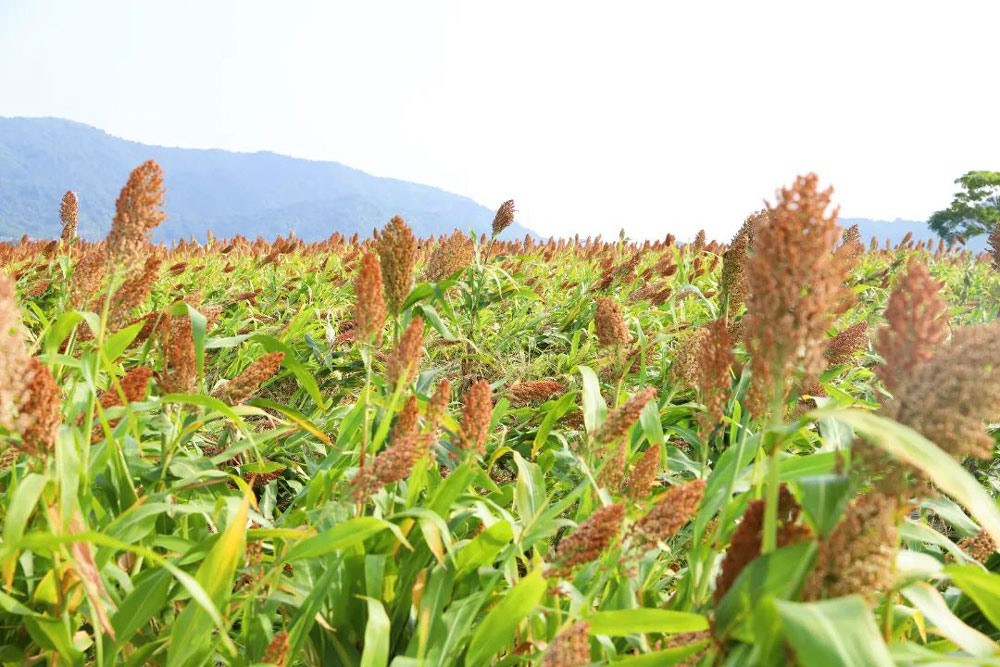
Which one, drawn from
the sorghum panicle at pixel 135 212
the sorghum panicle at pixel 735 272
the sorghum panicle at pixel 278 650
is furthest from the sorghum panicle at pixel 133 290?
the sorghum panicle at pixel 735 272

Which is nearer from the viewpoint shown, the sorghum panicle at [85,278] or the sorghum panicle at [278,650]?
the sorghum panicle at [278,650]

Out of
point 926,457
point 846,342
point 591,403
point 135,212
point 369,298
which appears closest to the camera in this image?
point 926,457

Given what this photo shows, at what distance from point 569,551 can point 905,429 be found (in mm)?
549

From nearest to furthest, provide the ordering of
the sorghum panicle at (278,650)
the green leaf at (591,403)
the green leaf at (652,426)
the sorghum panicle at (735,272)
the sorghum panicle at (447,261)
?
the sorghum panicle at (278,650)
the green leaf at (591,403)
the green leaf at (652,426)
the sorghum panicle at (735,272)
the sorghum panicle at (447,261)

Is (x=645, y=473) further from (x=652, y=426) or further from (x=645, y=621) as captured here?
(x=652, y=426)

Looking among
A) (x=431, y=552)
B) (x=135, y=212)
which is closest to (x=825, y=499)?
(x=431, y=552)

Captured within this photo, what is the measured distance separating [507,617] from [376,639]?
246mm

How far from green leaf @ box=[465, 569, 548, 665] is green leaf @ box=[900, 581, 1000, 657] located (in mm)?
560

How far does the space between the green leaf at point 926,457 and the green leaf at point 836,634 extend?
15 centimetres

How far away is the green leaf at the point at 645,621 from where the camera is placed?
0.98 m

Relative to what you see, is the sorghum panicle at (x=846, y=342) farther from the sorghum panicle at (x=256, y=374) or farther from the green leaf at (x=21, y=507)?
the green leaf at (x=21, y=507)

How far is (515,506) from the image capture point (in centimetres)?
199

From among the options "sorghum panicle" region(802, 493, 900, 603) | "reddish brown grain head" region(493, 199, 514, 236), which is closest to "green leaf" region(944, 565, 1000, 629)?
"sorghum panicle" region(802, 493, 900, 603)

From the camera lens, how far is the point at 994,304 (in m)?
6.10
